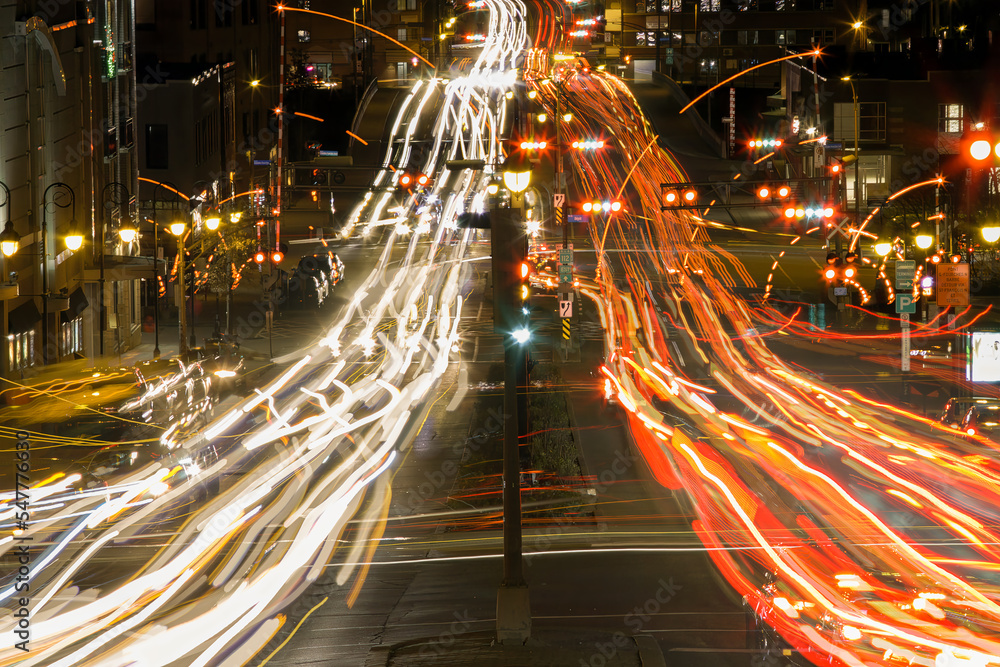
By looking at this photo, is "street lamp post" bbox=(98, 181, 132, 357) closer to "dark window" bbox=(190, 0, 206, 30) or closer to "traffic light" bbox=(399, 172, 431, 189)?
"traffic light" bbox=(399, 172, 431, 189)

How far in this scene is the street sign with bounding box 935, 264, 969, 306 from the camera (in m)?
28.2

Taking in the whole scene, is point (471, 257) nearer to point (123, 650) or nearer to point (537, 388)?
point (537, 388)

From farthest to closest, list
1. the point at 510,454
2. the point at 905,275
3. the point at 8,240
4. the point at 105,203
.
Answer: the point at 105,203 < the point at 905,275 < the point at 8,240 < the point at 510,454

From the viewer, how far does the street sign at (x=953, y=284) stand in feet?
92.6

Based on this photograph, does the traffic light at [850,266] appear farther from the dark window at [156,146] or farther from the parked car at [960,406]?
the dark window at [156,146]

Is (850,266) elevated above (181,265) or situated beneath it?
situated beneath

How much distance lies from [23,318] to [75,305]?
14.7 ft

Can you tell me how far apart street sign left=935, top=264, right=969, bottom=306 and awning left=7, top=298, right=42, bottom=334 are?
81.0 feet

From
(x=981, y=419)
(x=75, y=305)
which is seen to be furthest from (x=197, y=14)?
(x=981, y=419)

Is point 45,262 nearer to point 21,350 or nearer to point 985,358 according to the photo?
point 21,350

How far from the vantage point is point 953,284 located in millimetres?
28344

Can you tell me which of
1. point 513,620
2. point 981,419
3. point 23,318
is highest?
point 23,318

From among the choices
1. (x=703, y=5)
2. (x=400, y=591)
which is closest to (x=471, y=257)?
(x=400, y=591)

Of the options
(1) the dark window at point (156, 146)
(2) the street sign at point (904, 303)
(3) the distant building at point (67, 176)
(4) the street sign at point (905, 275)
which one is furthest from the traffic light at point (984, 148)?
(1) the dark window at point (156, 146)
